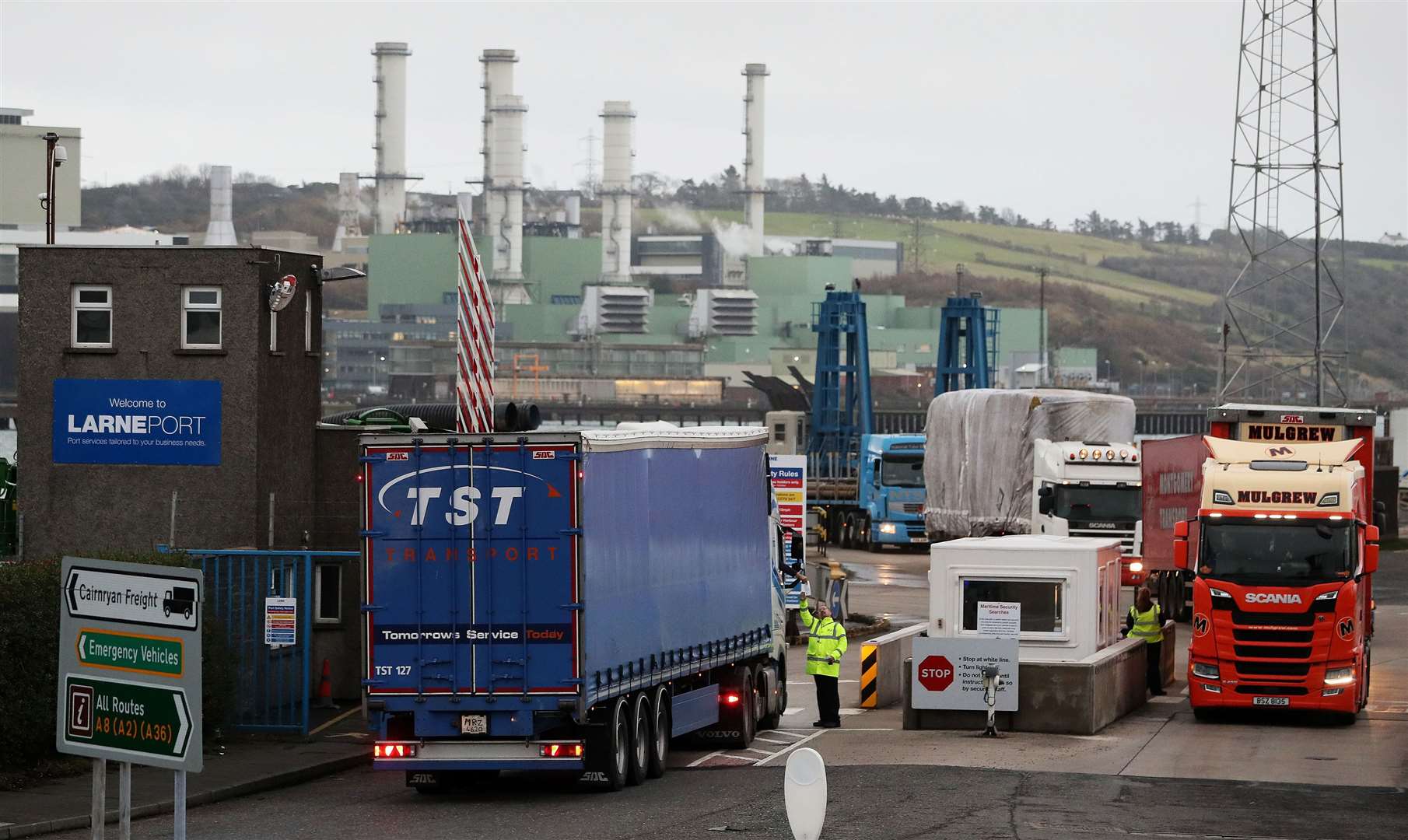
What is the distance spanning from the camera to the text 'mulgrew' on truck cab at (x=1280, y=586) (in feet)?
79.4

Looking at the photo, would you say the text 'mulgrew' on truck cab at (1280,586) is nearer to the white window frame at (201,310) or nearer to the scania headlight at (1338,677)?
the scania headlight at (1338,677)

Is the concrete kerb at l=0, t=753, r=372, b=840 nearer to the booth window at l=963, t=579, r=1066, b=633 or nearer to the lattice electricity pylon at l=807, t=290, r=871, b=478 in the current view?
the booth window at l=963, t=579, r=1066, b=633

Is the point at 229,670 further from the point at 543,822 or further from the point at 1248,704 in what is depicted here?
the point at 1248,704

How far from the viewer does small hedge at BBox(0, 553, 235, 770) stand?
1827cm

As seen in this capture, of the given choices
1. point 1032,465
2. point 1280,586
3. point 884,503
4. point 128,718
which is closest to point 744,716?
point 1280,586

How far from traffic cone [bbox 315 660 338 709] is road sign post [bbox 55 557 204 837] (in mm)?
14895

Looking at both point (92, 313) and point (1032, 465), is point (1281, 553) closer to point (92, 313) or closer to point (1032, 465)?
point (92, 313)

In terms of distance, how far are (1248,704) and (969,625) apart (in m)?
3.61

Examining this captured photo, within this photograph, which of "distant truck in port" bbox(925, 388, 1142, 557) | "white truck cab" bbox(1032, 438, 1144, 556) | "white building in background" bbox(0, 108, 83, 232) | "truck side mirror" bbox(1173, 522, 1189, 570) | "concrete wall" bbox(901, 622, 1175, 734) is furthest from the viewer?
"white building in background" bbox(0, 108, 83, 232)

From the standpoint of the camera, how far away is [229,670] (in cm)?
2195

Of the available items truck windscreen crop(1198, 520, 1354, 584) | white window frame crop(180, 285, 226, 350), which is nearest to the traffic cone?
white window frame crop(180, 285, 226, 350)

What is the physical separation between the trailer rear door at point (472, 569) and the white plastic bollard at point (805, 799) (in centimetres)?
511

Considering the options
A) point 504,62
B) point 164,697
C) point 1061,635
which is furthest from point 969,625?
point 504,62

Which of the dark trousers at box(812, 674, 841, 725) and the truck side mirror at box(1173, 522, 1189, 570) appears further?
the truck side mirror at box(1173, 522, 1189, 570)
